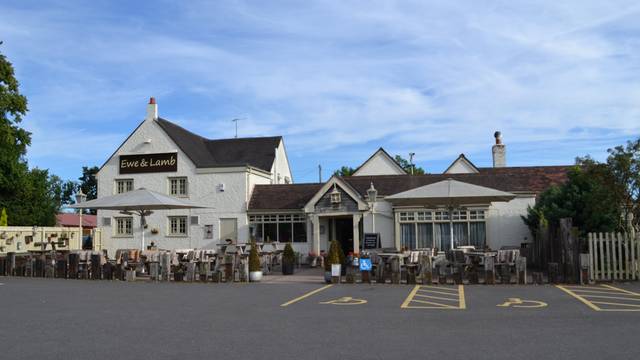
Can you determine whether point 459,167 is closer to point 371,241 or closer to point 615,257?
point 371,241

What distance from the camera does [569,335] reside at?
26.5ft

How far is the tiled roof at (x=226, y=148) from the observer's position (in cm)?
3053

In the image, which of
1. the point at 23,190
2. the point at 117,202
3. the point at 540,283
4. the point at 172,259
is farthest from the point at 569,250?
the point at 23,190

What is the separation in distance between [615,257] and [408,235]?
10364 mm

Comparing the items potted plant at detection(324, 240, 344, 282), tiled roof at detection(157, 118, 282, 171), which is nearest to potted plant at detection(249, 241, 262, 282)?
potted plant at detection(324, 240, 344, 282)

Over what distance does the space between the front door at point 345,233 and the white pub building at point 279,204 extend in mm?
46

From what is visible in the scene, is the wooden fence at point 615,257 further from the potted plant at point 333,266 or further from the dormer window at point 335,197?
the dormer window at point 335,197

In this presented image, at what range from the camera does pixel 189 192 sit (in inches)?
1147

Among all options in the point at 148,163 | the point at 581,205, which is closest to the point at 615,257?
the point at 581,205

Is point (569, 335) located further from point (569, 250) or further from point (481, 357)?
point (569, 250)

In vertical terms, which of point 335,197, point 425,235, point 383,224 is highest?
point 335,197

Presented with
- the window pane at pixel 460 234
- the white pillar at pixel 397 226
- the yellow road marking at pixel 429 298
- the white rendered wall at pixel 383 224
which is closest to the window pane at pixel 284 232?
the white rendered wall at pixel 383 224

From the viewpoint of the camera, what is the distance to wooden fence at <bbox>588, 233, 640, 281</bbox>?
53.0ft

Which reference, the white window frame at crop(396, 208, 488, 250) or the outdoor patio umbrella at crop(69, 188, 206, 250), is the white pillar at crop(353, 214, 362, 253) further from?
the outdoor patio umbrella at crop(69, 188, 206, 250)
